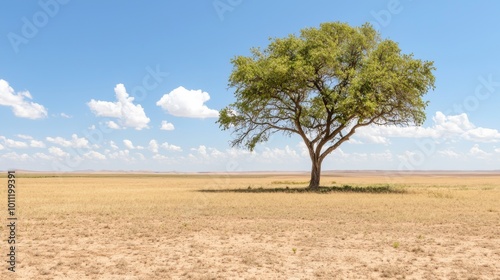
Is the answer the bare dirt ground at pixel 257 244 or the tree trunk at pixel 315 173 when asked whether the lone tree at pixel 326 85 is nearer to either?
the tree trunk at pixel 315 173

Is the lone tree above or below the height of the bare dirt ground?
above

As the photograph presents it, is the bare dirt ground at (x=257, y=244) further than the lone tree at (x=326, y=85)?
No

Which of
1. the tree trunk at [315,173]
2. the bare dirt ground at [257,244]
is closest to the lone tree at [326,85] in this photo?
the tree trunk at [315,173]

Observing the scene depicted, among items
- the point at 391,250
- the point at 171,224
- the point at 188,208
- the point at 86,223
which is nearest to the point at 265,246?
the point at 391,250

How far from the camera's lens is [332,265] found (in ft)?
39.2

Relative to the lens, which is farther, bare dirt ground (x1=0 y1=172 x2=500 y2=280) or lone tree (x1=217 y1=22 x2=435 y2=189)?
lone tree (x1=217 y1=22 x2=435 y2=189)

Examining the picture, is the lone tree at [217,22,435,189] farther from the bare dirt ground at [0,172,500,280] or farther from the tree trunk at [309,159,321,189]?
the bare dirt ground at [0,172,500,280]

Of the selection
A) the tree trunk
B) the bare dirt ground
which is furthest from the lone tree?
the bare dirt ground

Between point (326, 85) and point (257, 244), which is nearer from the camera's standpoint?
point (257, 244)

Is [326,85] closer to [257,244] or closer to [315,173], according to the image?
[315,173]

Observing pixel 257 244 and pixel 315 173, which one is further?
pixel 315 173

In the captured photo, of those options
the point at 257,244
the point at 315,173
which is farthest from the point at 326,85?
the point at 257,244

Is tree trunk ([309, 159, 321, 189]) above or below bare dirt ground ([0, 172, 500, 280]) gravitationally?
above

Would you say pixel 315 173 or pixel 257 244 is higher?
pixel 315 173
